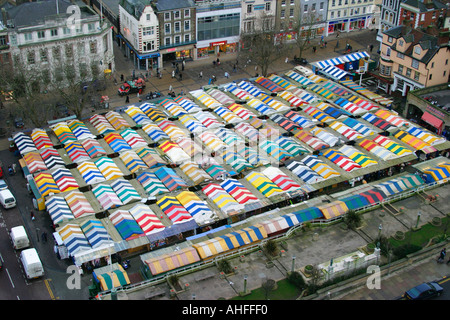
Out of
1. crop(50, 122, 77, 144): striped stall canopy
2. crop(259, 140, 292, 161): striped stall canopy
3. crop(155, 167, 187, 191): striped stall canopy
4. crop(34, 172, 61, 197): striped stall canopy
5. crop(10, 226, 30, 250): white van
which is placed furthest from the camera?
crop(50, 122, 77, 144): striped stall canopy

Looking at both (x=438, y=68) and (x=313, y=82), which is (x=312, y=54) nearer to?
(x=313, y=82)

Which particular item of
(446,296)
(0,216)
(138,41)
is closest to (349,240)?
(446,296)

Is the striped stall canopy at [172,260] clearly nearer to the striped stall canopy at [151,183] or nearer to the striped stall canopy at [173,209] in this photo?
the striped stall canopy at [173,209]

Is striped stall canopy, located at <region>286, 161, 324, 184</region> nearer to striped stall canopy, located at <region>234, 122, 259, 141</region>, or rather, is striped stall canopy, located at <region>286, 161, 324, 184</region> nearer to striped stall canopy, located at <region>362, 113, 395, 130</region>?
striped stall canopy, located at <region>234, 122, 259, 141</region>

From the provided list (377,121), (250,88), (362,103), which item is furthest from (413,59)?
(250,88)

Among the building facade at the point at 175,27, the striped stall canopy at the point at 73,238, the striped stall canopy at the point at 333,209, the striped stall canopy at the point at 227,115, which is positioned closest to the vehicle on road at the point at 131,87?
the building facade at the point at 175,27

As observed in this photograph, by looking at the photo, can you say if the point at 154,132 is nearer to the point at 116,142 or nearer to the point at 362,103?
the point at 116,142

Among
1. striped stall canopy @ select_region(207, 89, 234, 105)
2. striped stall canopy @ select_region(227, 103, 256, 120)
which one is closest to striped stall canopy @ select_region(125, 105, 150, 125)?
striped stall canopy @ select_region(207, 89, 234, 105)
